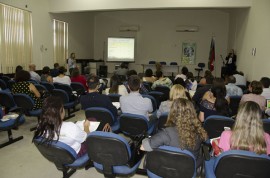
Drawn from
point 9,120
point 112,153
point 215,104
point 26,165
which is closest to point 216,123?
point 215,104

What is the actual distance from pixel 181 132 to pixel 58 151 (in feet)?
3.84

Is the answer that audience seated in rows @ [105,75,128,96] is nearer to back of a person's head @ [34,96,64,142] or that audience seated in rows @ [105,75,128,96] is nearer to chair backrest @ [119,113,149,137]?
chair backrest @ [119,113,149,137]

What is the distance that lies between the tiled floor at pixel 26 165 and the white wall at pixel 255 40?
642 cm

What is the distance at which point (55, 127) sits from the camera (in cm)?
226

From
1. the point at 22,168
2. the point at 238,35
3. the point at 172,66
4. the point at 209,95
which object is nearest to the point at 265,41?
the point at 238,35

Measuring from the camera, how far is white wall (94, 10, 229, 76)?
13648 millimetres

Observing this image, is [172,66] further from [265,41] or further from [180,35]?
[265,41]

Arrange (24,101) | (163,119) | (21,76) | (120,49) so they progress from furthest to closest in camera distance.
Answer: (120,49) → (21,76) → (24,101) → (163,119)

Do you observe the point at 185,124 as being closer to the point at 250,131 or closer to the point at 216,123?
the point at 250,131

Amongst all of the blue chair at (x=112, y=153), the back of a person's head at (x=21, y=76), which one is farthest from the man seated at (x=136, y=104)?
Result: the back of a person's head at (x=21, y=76)

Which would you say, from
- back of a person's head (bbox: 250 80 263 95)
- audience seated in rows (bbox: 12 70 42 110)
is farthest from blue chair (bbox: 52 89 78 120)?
back of a person's head (bbox: 250 80 263 95)

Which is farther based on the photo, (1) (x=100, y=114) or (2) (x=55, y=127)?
(1) (x=100, y=114)

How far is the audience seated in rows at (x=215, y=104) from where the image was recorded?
3281 mm

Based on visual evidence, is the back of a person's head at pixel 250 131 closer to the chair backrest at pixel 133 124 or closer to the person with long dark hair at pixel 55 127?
the chair backrest at pixel 133 124
